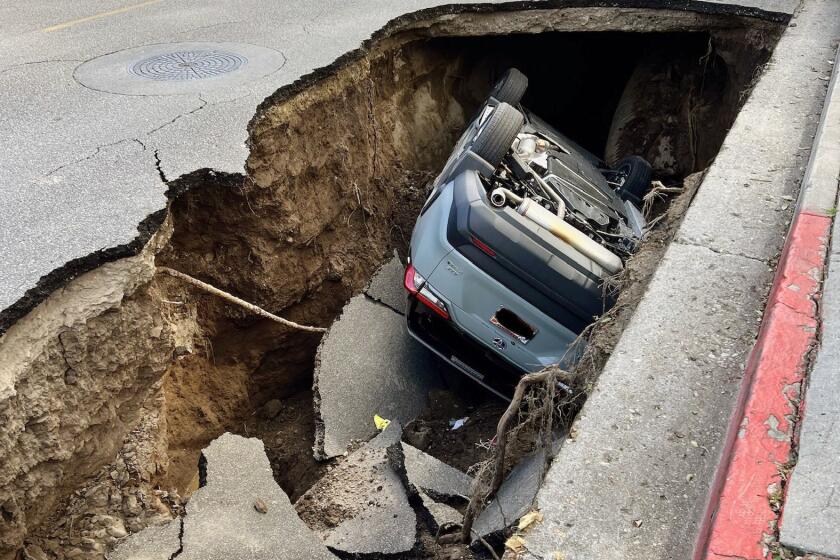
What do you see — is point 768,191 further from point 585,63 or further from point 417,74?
point 585,63

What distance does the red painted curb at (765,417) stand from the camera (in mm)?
2266

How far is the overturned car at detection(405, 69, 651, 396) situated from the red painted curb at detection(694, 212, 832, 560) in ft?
5.70

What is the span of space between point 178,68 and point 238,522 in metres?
4.42

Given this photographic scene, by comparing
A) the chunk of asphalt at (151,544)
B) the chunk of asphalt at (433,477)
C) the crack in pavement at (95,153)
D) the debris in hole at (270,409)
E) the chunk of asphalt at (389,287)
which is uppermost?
the crack in pavement at (95,153)

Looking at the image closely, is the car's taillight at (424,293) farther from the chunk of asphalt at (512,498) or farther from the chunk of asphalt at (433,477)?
the chunk of asphalt at (512,498)

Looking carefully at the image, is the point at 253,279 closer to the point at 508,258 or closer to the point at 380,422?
the point at 380,422

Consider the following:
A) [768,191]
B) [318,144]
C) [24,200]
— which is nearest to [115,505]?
[24,200]

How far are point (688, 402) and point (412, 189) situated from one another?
539 cm

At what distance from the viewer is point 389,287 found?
7.04m

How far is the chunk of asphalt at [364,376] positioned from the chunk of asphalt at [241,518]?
41.2 inches

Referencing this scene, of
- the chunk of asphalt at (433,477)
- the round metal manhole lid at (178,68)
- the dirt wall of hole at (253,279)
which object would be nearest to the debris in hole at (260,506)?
the dirt wall of hole at (253,279)

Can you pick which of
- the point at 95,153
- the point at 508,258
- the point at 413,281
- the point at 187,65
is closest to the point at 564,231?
the point at 508,258

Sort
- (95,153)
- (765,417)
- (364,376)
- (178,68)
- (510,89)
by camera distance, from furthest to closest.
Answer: (510,89) < (178,68) < (364,376) < (95,153) < (765,417)

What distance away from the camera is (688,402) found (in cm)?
300
